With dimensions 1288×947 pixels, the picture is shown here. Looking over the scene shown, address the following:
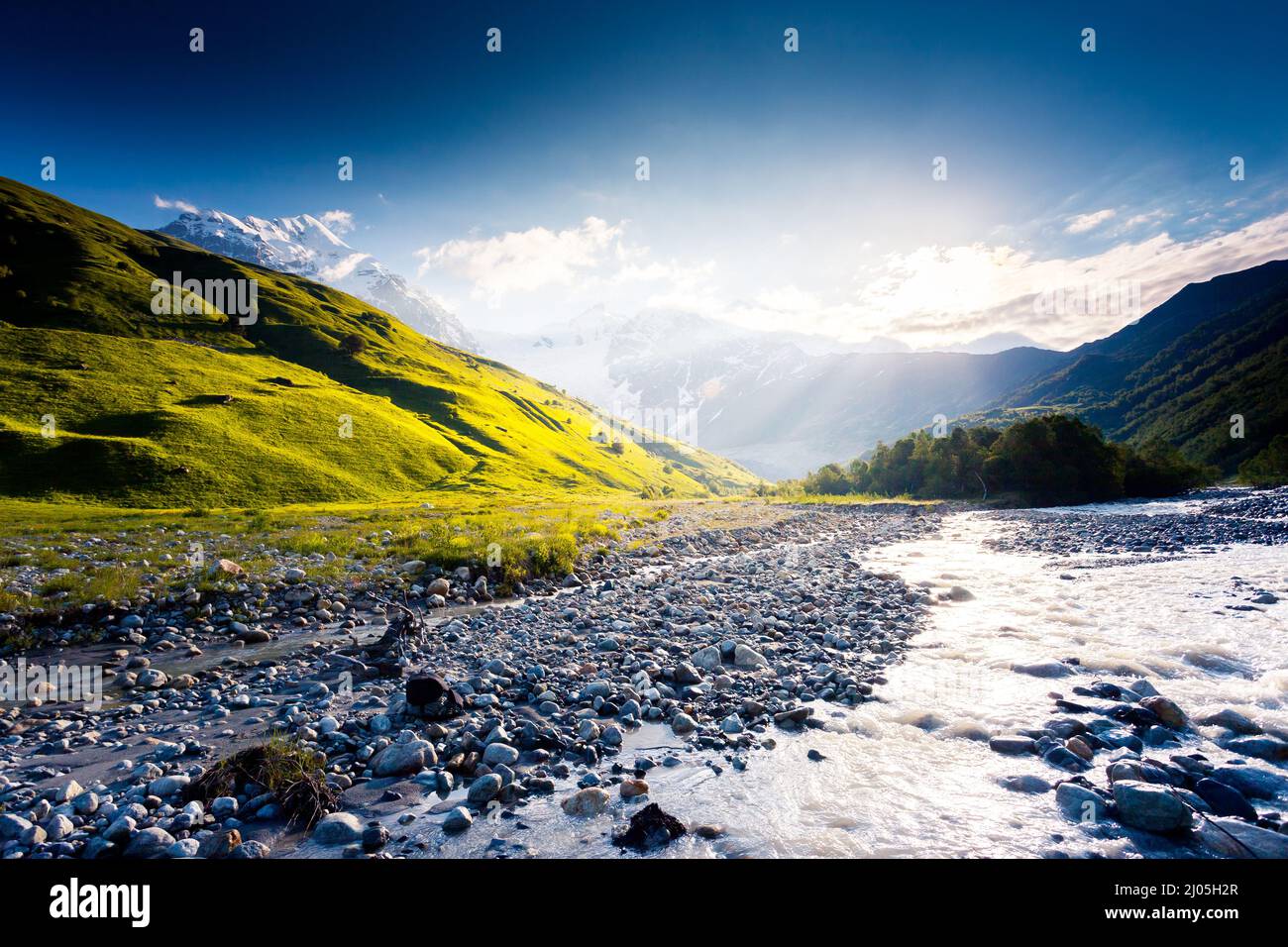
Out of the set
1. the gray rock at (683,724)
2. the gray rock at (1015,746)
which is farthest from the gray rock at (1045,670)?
the gray rock at (683,724)

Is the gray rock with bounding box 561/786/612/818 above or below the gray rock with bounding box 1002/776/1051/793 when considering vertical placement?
above

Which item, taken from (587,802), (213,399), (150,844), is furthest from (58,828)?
(213,399)

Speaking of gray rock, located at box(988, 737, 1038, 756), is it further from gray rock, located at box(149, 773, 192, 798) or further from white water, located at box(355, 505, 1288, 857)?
gray rock, located at box(149, 773, 192, 798)

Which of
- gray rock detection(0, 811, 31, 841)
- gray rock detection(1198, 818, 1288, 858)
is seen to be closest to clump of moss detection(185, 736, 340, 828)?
gray rock detection(0, 811, 31, 841)

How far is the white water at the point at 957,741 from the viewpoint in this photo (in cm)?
501

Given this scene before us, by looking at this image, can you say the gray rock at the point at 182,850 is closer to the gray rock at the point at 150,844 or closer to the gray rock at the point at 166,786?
the gray rock at the point at 150,844

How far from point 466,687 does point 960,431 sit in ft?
259

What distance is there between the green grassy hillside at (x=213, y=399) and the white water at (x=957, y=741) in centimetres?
5506

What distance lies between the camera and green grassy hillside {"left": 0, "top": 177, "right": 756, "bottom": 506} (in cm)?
4622

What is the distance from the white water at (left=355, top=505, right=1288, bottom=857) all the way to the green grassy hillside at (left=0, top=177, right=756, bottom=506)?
55064mm

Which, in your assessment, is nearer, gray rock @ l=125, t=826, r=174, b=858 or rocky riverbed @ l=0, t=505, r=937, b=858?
gray rock @ l=125, t=826, r=174, b=858
